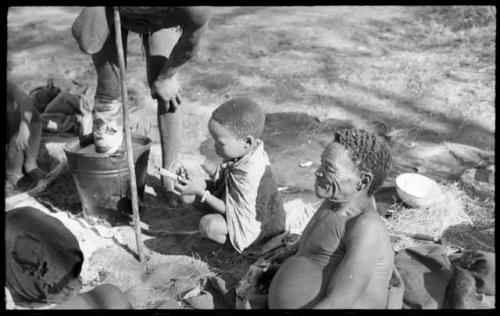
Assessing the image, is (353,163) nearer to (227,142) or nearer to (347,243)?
(347,243)

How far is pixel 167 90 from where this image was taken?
4.11m

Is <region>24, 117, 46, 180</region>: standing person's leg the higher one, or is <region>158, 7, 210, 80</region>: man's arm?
<region>158, 7, 210, 80</region>: man's arm

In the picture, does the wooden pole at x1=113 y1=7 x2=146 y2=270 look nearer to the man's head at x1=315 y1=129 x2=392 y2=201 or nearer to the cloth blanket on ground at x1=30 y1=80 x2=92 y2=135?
the man's head at x1=315 y1=129 x2=392 y2=201

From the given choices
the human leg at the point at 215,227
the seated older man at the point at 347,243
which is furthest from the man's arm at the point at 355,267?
the human leg at the point at 215,227

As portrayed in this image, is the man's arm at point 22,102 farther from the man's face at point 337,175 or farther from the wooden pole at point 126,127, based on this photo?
the man's face at point 337,175

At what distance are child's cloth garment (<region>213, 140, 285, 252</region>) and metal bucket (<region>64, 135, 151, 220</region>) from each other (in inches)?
32.8

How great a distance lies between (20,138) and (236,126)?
6.79ft

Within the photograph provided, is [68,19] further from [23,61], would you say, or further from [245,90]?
[245,90]

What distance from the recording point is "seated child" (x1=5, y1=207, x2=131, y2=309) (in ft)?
10.3

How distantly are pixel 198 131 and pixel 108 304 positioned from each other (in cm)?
317

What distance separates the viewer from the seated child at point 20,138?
15.0ft

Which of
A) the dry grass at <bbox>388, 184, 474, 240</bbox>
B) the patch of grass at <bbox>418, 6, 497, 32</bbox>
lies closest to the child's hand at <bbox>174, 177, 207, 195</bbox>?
the dry grass at <bbox>388, 184, 474, 240</bbox>

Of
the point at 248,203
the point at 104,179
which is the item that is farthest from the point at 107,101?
the point at 248,203

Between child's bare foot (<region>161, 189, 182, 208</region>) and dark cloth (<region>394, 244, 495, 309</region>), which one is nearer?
dark cloth (<region>394, 244, 495, 309</region>)
